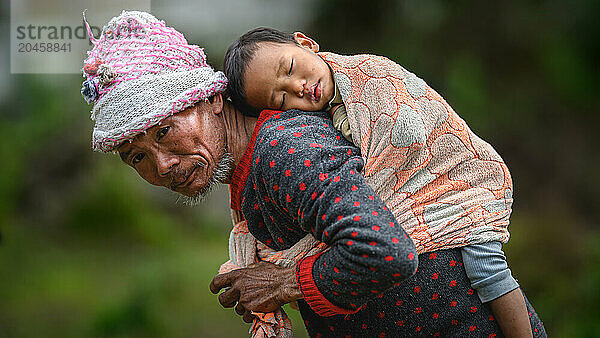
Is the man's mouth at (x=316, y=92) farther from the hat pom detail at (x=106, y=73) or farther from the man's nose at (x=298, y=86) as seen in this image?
A: the hat pom detail at (x=106, y=73)

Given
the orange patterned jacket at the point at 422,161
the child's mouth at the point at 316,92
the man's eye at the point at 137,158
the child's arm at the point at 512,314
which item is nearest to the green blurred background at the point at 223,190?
the child's arm at the point at 512,314

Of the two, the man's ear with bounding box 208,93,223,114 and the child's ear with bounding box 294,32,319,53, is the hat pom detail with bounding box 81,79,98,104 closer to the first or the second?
the man's ear with bounding box 208,93,223,114

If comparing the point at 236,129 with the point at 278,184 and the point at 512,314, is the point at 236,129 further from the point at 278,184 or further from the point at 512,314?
the point at 512,314

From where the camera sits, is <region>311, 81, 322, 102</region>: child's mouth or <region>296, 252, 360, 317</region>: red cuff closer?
<region>296, 252, 360, 317</region>: red cuff

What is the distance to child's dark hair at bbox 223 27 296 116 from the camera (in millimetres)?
1676

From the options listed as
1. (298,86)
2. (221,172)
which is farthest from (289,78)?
(221,172)

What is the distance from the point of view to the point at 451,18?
5.36 m

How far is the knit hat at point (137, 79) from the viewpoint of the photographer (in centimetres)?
162

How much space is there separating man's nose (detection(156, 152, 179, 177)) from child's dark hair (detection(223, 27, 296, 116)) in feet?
0.80

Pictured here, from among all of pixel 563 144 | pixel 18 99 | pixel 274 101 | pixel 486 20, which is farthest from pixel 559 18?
pixel 18 99

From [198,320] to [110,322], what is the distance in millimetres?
618

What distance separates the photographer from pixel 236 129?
68.4 inches

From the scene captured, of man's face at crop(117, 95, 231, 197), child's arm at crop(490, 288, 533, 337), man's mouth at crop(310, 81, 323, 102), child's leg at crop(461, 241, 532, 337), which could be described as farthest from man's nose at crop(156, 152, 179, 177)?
child's arm at crop(490, 288, 533, 337)

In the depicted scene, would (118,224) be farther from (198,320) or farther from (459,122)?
(459,122)
